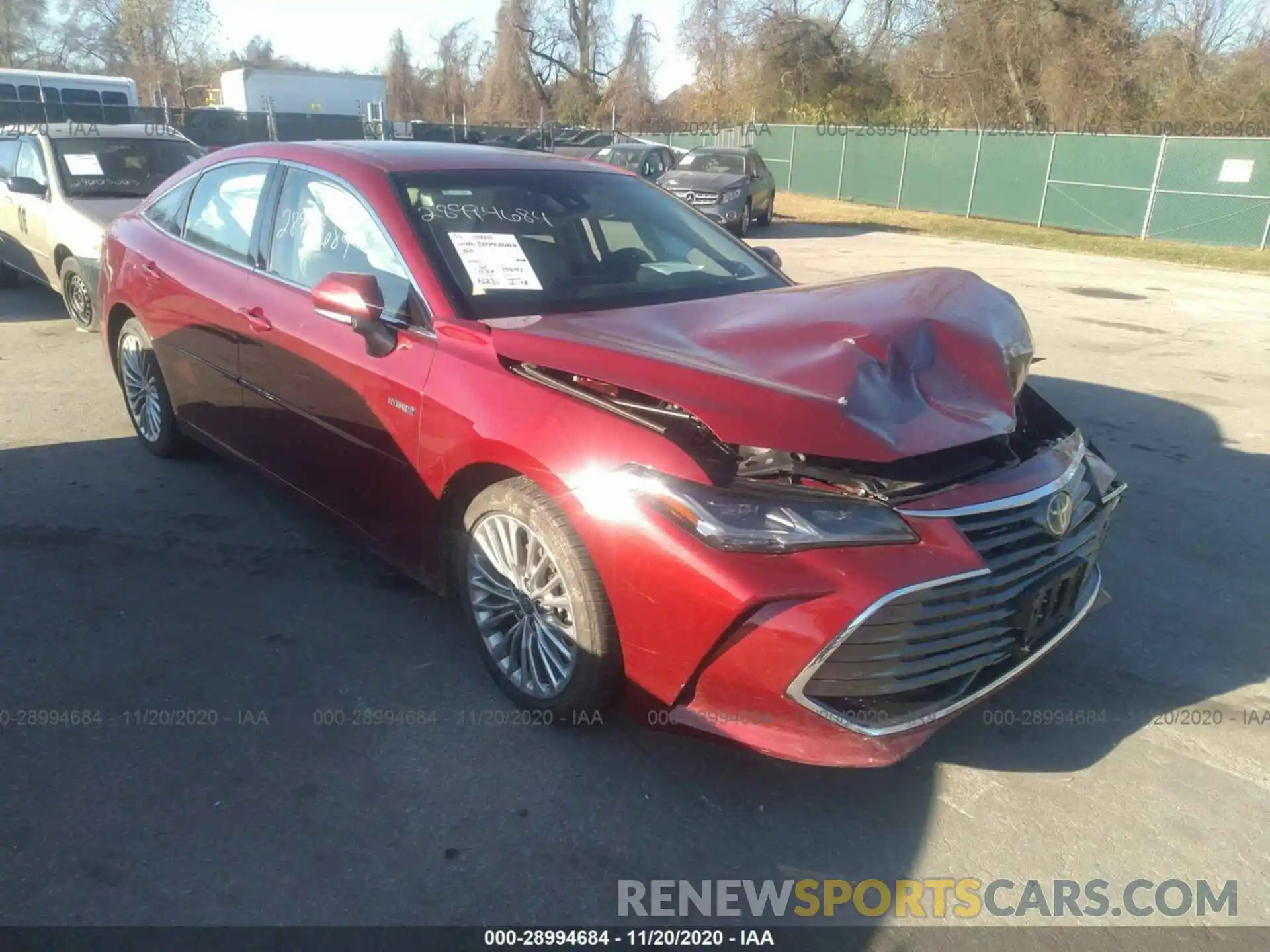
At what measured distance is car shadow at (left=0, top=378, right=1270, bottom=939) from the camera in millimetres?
2445

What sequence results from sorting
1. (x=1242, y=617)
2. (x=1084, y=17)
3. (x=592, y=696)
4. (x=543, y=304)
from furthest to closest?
1. (x=1084, y=17)
2. (x=1242, y=617)
3. (x=543, y=304)
4. (x=592, y=696)

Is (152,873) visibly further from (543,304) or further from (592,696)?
(543,304)

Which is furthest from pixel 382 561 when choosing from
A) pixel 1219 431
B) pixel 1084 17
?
pixel 1084 17

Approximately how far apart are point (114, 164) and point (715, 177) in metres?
11.5

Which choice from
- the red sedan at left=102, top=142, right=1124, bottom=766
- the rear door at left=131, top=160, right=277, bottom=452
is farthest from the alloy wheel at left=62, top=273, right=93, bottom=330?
the red sedan at left=102, top=142, right=1124, bottom=766

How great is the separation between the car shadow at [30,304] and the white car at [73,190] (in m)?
0.33

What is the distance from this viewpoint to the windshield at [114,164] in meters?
8.30

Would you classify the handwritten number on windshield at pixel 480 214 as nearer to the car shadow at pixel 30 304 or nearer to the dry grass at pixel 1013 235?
the car shadow at pixel 30 304

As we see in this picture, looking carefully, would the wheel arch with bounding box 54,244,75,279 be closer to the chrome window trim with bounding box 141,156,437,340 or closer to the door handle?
the chrome window trim with bounding box 141,156,437,340

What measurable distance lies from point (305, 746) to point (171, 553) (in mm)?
1677

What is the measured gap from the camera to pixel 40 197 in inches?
328

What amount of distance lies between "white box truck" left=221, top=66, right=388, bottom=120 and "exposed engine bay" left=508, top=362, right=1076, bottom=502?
35.0 meters

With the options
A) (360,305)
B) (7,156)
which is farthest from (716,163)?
(360,305)

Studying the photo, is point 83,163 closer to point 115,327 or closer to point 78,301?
point 78,301
